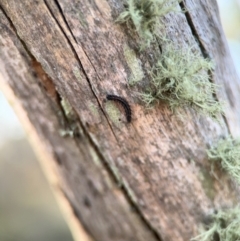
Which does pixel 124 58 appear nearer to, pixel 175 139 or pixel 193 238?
pixel 175 139

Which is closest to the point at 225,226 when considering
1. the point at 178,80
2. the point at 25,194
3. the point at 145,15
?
the point at 178,80

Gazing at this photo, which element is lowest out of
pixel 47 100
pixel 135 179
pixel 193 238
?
pixel 193 238

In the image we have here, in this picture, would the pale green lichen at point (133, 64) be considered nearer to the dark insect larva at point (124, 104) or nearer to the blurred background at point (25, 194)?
the dark insect larva at point (124, 104)

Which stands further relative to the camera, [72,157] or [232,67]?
[232,67]

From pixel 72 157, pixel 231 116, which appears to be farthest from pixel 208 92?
pixel 72 157

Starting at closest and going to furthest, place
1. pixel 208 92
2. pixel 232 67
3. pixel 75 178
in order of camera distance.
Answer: pixel 75 178, pixel 208 92, pixel 232 67

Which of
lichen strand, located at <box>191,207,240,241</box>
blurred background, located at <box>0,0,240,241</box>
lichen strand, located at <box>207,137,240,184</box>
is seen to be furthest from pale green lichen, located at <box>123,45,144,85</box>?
blurred background, located at <box>0,0,240,241</box>

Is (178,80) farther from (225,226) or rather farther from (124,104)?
(225,226)

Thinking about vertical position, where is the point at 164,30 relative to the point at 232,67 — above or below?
above

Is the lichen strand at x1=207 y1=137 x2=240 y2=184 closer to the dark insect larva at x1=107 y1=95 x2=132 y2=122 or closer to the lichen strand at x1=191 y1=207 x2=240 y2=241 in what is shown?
the lichen strand at x1=191 y1=207 x2=240 y2=241
